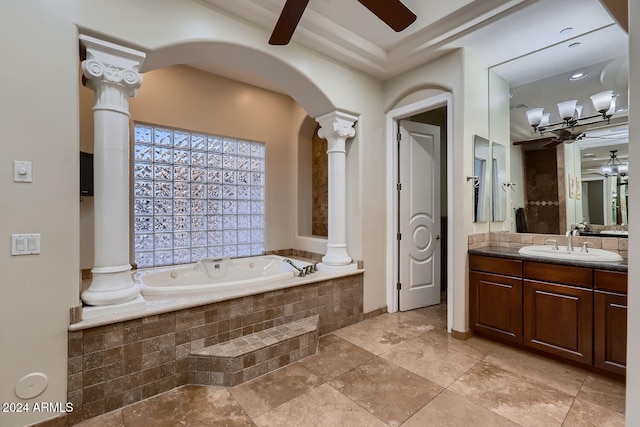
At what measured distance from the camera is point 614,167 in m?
2.45

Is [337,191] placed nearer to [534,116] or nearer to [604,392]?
[534,116]

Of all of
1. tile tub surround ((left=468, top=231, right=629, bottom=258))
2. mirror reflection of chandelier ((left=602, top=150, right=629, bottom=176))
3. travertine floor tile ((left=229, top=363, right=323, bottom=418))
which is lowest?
travertine floor tile ((left=229, top=363, right=323, bottom=418))

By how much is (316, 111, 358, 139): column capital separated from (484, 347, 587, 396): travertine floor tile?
2425 millimetres

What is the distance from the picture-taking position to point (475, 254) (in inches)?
105

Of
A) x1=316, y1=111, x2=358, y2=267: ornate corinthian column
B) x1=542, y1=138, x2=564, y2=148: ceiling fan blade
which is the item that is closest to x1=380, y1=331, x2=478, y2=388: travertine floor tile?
x1=316, y1=111, x2=358, y2=267: ornate corinthian column

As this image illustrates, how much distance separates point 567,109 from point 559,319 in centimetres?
189

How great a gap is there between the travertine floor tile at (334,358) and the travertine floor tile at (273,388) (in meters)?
0.09

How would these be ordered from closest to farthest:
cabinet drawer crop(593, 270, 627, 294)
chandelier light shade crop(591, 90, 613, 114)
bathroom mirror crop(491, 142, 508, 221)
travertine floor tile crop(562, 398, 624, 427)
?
travertine floor tile crop(562, 398, 624, 427) → cabinet drawer crop(593, 270, 627, 294) → chandelier light shade crop(591, 90, 613, 114) → bathroom mirror crop(491, 142, 508, 221)

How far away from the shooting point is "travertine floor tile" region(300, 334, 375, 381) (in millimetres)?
2174

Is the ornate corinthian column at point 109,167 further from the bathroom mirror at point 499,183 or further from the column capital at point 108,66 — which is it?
the bathroom mirror at point 499,183

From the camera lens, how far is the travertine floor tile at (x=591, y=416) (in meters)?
1.61

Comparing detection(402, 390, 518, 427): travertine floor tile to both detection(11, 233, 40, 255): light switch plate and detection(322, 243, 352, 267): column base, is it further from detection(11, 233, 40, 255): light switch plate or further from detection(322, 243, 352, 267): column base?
detection(11, 233, 40, 255): light switch plate

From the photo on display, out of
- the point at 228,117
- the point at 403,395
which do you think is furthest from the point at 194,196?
the point at 403,395

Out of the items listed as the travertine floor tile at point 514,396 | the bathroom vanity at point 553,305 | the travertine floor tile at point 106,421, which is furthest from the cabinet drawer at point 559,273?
the travertine floor tile at point 106,421
